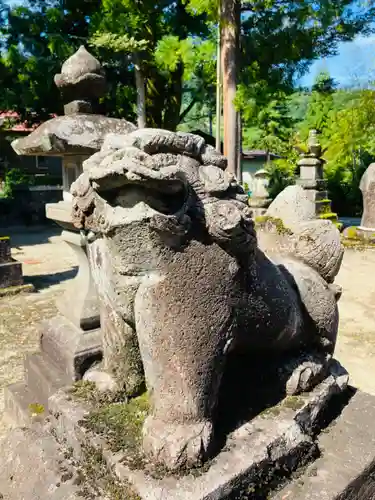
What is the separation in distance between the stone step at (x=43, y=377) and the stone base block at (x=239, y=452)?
0.91 metres

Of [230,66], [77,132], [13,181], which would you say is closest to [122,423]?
[77,132]

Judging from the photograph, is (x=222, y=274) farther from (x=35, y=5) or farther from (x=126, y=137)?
(x=35, y=5)

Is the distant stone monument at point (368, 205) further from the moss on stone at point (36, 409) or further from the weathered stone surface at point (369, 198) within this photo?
the moss on stone at point (36, 409)

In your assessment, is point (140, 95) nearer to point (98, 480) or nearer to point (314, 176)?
point (314, 176)

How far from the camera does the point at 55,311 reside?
526 cm

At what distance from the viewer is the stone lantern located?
8.95ft

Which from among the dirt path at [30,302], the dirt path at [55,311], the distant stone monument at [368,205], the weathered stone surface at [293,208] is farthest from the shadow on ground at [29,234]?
the weathered stone surface at [293,208]

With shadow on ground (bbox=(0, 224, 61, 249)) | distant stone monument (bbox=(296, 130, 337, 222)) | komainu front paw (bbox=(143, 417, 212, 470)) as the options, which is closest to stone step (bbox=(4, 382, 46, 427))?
komainu front paw (bbox=(143, 417, 212, 470))

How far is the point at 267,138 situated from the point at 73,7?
7136 millimetres

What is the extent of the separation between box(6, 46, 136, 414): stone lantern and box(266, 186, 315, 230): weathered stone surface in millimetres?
1251

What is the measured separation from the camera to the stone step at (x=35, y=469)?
1452 millimetres

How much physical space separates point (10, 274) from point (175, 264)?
529 cm

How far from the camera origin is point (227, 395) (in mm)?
1681

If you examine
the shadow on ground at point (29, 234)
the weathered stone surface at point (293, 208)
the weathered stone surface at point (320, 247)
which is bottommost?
the shadow on ground at point (29, 234)
